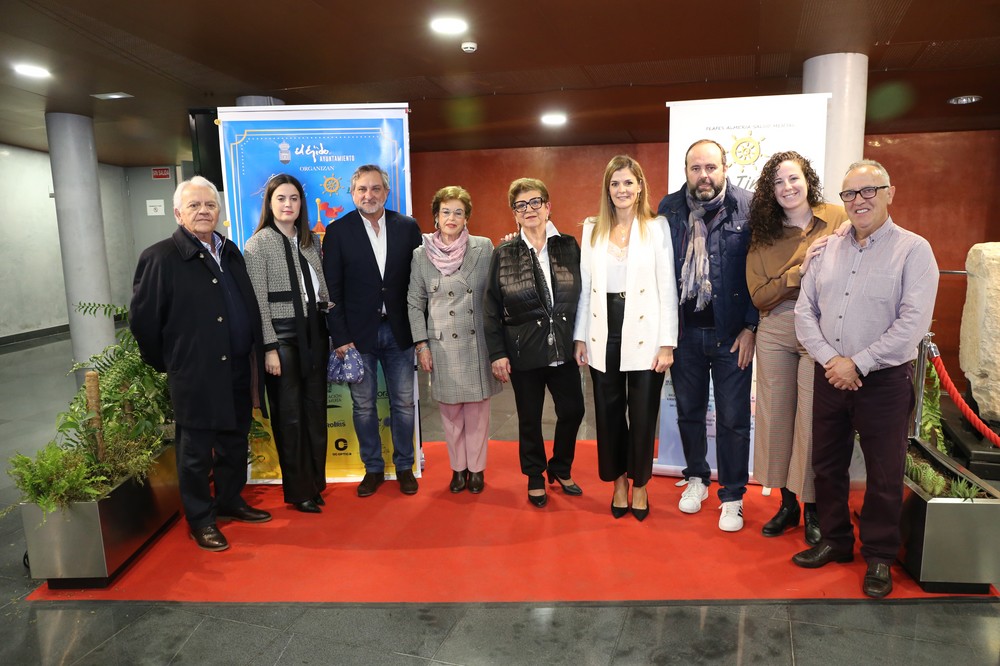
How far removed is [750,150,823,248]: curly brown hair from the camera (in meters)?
2.98

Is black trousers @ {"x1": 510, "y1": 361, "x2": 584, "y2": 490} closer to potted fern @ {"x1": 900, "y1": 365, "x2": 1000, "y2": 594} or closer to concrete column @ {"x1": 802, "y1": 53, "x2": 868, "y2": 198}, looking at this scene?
potted fern @ {"x1": 900, "y1": 365, "x2": 1000, "y2": 594}

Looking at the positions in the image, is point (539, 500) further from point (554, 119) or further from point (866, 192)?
point (554, 119)

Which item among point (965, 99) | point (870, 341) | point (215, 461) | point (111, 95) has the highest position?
point (111, 95)

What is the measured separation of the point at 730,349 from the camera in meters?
3.25

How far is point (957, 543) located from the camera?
8.83ft

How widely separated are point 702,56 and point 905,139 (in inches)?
208

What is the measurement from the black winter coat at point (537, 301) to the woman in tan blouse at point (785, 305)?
2.78ft

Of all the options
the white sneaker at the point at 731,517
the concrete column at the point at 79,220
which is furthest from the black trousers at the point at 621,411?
the concrete column at the point at 79,220

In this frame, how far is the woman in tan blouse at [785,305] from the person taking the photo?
2.95m

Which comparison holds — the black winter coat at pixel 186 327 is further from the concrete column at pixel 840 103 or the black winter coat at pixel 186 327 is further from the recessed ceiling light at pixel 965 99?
the recessed ceiling light at pixel 965 99

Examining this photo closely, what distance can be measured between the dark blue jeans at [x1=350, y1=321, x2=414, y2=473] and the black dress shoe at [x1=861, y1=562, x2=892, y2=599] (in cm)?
237

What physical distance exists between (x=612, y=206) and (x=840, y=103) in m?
2.95

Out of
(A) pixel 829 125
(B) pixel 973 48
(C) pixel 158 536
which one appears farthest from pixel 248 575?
(B) pixel 973 48

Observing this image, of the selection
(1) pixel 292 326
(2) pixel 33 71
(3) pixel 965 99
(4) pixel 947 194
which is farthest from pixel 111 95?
(4) pixel 947 194
